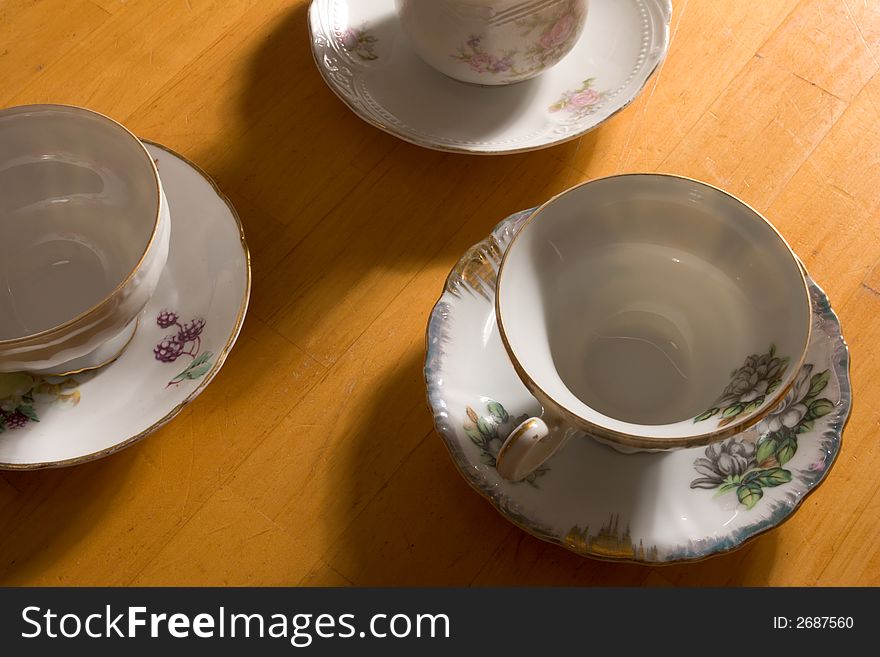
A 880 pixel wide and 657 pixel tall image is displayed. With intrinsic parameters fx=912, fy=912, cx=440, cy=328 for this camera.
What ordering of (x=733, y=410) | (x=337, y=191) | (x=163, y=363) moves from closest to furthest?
(x=733, y=410)
(x=163, y=363)
(x=337, y=191)

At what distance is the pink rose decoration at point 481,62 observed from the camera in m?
0.66

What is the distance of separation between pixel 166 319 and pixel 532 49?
0.32 meters

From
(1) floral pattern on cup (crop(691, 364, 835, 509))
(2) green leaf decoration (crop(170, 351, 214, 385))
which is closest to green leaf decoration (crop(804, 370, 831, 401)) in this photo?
(1) floral pattern on cup (crop(691, 364, 835, 509))

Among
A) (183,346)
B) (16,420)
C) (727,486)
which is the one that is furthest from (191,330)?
(727,486)

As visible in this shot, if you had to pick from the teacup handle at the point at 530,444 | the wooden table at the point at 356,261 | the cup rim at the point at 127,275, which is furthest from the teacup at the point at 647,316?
the cup rim at the point at 127,275

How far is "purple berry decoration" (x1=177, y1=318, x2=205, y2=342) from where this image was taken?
594mm

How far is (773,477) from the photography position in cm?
53

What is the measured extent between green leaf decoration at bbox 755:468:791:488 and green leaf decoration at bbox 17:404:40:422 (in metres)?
0.44

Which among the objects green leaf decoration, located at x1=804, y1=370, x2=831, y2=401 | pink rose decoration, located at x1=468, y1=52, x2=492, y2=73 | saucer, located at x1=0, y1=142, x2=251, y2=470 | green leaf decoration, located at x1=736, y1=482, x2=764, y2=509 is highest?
pink rose decoration, located at x1=468, y1=52, x2=492, y2=73

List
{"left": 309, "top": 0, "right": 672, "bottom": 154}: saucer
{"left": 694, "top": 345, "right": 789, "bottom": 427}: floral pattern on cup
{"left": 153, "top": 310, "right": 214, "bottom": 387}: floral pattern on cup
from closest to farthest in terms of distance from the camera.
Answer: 1. {"left": 694, "top": 345, "right": 789, "bottom": 427}: floral pattern on cup
2. {"left": 153, "top": 310, "right": 214, "bottom": 387}: floral pattern on cup
3. {"left": 309, "top": 0, "right": 672, "bottom": 154}: saucer

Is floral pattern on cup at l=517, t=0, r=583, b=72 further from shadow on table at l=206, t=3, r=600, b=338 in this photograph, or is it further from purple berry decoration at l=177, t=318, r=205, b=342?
purple berry decoration at l=177, t=318, r=205, b=342

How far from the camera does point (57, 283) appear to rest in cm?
62

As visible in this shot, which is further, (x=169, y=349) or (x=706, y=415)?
(x=169, y=349)

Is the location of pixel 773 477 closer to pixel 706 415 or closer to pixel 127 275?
pixel 706 415
